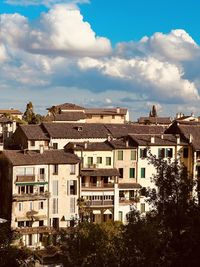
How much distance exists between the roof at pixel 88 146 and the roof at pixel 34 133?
4530 millimetres

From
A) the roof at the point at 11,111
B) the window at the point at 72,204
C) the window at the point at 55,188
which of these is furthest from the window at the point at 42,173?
the roof at the point at 11,111

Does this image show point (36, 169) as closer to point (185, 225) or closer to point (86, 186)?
point (86, 186)

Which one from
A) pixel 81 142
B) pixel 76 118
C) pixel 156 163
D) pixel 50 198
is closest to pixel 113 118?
pixel 76 118

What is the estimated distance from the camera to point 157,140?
68.3 m

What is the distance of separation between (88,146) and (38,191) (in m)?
9.16

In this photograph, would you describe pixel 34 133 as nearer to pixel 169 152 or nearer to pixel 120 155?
pixel 120 155

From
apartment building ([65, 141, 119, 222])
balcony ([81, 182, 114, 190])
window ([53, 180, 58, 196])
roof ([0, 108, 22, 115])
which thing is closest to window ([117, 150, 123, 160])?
apartment building ([65, 141, 119, 222])

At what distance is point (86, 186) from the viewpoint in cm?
6278

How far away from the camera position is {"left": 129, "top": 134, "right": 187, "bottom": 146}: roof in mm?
67062

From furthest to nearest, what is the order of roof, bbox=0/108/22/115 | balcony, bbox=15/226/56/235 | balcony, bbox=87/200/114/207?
roof, bbox=0/108/22/115 < balcony, bbox=87/200/114/207 < balcony, bbox=15/226/56/235

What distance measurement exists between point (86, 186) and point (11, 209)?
952 cm

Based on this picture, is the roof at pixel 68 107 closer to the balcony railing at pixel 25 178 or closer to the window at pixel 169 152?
the window at pixel 169 152

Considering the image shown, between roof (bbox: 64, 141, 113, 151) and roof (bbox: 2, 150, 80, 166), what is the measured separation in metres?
1.87

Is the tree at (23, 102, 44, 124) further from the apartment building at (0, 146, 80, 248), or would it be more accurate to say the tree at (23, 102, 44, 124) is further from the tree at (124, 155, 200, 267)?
the tree at (124, 155, 200, 267)
